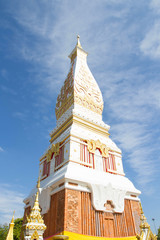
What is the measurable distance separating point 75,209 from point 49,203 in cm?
223

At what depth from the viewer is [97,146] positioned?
1441 centimetres

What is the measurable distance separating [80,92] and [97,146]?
5.64 metres

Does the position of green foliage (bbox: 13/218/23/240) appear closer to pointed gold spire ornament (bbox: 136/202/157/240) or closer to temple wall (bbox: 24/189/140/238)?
temple wall (bbox: 24/189/140/238)

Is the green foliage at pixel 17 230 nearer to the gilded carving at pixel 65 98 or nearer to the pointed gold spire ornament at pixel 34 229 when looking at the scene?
the gilded carving at pixel 65 98

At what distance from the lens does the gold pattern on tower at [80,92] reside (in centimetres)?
1714

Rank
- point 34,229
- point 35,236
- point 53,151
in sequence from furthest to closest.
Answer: point 53,151 → point 34,229 → point 35,236

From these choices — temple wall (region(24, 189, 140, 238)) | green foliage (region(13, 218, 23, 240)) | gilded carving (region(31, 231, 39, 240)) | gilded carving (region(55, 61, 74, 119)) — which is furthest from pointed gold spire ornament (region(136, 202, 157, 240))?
green foliage (region(13, 218, 23, 240))

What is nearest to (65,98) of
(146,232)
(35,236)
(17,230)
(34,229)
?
(146,232)

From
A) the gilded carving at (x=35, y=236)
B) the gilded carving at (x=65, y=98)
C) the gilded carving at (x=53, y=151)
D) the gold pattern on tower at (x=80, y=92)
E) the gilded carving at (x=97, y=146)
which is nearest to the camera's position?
the gilded carving at (x=35, y=236)

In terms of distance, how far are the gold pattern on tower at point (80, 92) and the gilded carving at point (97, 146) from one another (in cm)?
409

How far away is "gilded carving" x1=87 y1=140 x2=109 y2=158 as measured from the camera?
13867 mm

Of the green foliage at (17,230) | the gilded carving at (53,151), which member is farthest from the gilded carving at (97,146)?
the green foliage at (17,230)

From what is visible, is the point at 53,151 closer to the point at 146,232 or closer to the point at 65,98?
the point at 65,98

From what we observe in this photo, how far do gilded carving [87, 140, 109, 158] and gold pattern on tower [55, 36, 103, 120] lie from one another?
13.4ft
